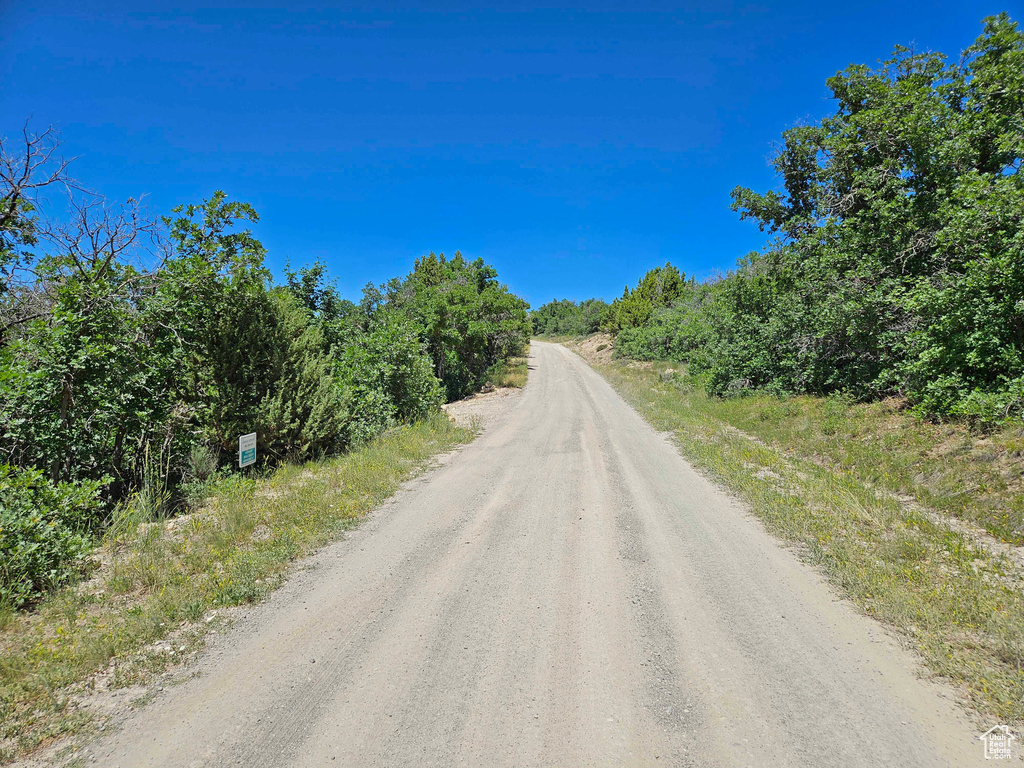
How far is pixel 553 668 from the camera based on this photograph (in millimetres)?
3256

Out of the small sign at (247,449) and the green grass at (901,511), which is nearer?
the green grass at (901,511)

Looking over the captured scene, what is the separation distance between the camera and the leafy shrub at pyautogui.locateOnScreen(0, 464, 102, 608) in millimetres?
4055

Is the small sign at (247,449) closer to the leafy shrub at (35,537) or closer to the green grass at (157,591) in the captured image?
the green grass at (157,591)

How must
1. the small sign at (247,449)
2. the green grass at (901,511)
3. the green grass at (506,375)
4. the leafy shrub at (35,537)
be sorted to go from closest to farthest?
the green grass at (901,511), the leafy shrub at (35,537), the small sign at (247,449), the green grass at (506,375)

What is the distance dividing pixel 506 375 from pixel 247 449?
24077mm

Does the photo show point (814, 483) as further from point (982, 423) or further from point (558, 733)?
point (558, 733)

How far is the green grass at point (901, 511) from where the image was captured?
3412 millimetres

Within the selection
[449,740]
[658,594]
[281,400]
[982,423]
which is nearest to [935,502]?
[982,423]

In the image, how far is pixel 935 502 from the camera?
6.50 metres
